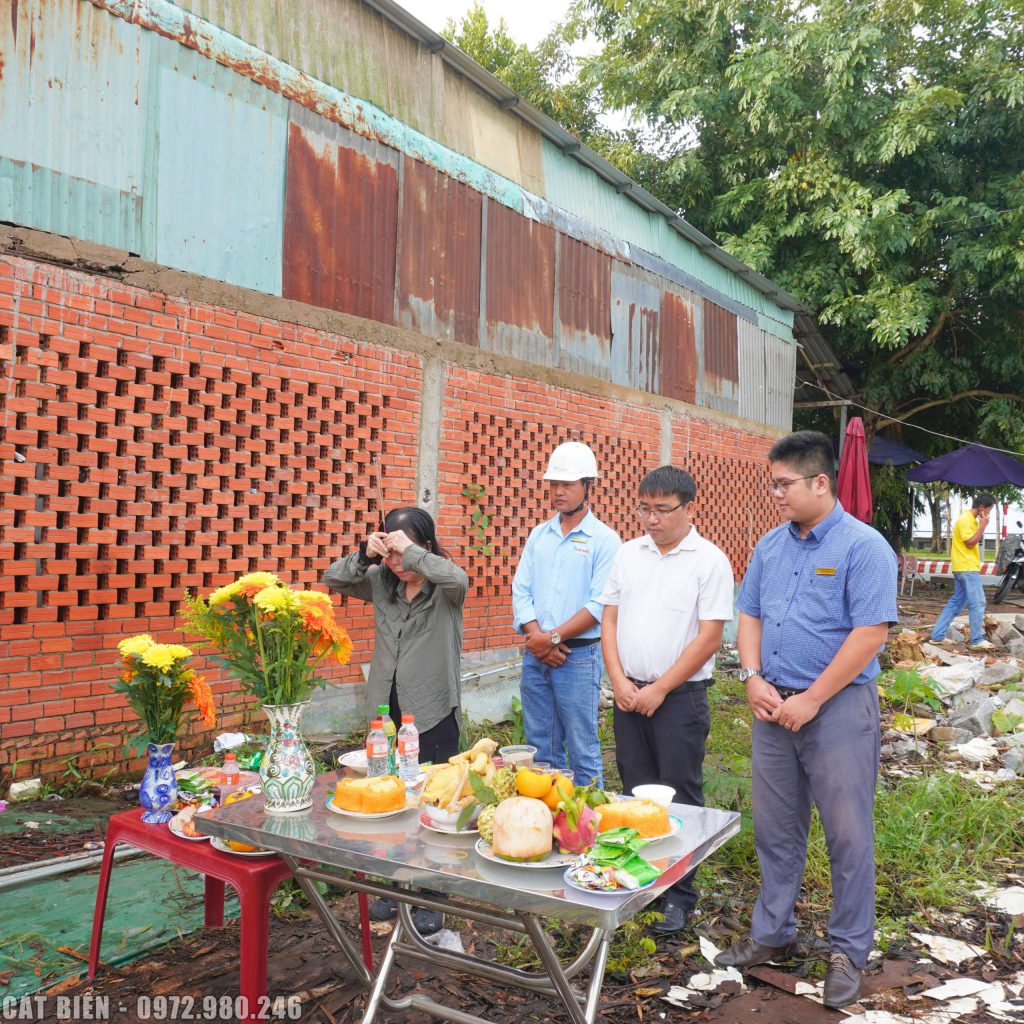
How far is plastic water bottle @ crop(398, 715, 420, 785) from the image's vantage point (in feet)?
9.52

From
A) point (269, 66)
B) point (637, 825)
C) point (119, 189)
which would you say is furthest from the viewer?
point (269, 66)

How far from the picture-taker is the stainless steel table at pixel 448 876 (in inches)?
83.3

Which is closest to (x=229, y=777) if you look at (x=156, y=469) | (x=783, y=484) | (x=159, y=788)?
(x=159, y=788)

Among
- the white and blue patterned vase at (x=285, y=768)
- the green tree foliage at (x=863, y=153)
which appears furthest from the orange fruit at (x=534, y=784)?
the green tree foliage at (x=863, y=153)

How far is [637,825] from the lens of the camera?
7.95 feet

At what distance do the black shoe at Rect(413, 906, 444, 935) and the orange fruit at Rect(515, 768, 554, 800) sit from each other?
1494mm

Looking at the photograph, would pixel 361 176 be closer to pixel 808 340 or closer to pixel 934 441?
pixel 808 340

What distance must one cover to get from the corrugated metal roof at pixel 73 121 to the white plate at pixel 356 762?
A: 3.39m

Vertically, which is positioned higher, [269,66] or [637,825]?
[269,66]

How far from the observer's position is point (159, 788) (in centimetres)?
299

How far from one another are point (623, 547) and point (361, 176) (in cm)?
387

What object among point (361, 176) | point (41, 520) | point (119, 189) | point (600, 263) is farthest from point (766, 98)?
point (41, 520)

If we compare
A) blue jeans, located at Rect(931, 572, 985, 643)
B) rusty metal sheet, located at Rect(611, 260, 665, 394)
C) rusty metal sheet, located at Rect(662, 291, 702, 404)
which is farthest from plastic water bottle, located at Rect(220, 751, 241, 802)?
blue jeans, located at Rect(931, 572, 985, 643)

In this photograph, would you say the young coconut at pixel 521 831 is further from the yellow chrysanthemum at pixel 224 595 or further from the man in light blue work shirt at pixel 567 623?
the man in light blue work shirt at pixel 567 623
